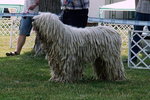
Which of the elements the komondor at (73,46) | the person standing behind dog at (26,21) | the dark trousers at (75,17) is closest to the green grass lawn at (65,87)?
the komondor at (73,46)

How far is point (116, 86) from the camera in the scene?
6891 millimetres

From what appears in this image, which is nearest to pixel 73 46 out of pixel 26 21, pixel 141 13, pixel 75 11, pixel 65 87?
pixel 65 87

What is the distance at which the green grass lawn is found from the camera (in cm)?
602

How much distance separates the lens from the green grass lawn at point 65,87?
6020 millimetres

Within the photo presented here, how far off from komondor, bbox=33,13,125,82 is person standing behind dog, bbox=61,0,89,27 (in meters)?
0.88

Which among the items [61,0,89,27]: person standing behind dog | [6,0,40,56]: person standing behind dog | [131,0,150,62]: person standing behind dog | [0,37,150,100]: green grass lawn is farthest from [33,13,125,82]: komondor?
[6,0,40,56]: person standing behind dog

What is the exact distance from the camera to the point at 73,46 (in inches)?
272

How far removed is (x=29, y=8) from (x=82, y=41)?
4125 mm

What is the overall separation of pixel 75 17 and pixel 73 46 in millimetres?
1254

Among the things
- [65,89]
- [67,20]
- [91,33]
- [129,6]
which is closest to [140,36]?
[67,20]

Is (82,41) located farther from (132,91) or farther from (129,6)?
(129,6)

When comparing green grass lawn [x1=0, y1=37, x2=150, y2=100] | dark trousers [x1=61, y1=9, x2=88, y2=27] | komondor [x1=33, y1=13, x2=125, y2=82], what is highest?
dark trousers [x1=61, y1=9, x2=88, y2=27]

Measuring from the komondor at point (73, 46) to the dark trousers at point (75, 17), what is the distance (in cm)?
89

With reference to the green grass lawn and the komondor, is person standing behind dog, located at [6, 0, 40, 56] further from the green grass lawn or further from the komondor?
the komondor
